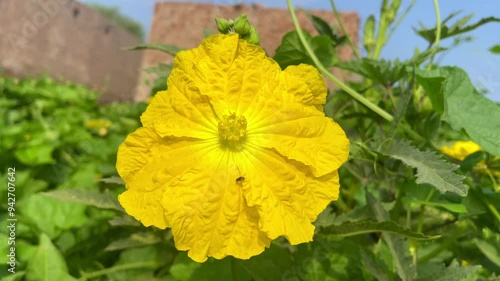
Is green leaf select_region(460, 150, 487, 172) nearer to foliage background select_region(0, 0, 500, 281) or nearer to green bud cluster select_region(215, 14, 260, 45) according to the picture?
foliage background select_region(0, 0, 500, 281)

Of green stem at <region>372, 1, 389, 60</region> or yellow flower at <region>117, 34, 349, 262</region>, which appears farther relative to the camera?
green stem at <region>372, 1, 389, 60</region>

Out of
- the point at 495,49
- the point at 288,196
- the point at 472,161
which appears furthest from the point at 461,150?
the point at 288,196

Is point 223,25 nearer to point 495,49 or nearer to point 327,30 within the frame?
point 327,30

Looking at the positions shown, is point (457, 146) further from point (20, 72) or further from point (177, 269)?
point (20, 72)

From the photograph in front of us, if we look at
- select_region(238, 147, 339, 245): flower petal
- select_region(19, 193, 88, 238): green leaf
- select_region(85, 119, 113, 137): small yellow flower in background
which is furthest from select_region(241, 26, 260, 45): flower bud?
select_region(85, 119, 113, 137): small yellow flower in background

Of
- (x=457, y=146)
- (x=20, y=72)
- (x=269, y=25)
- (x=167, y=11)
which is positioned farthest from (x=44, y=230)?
(x=20, y=72)
